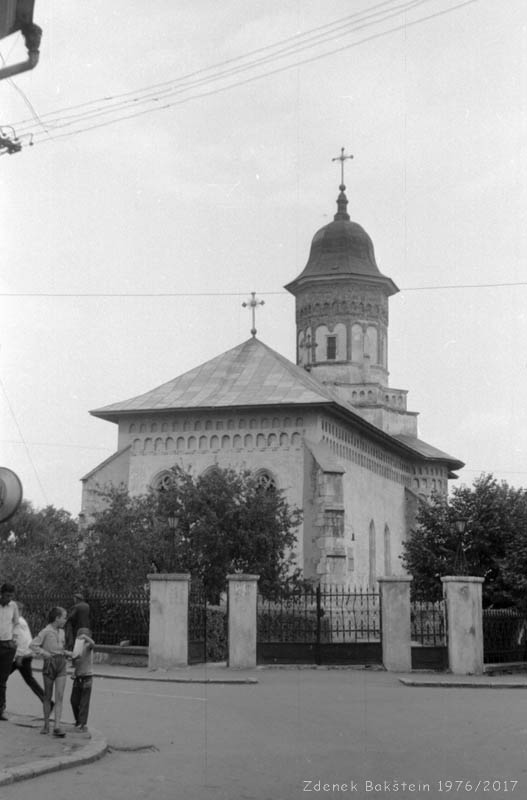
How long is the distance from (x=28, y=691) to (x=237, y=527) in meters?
13.8

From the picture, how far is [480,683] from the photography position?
59.0 ft

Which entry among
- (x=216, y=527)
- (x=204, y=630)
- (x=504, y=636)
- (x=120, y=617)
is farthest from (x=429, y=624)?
(x=216, y=527)

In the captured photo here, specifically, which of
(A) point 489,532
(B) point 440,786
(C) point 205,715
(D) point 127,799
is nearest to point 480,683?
(C) point 205,715

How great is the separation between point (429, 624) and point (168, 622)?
17.9 ft

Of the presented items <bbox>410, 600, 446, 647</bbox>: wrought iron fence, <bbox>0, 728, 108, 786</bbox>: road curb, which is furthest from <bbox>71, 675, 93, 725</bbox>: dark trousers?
<bbox>410, 600, 446, 647</bbox>: wrought iron fence

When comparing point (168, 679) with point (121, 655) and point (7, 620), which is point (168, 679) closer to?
point (121, 655)

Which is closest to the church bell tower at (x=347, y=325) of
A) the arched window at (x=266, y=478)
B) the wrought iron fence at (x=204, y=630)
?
the arched window at (x=266, y=478)

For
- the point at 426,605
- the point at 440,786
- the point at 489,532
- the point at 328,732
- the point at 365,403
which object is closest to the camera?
the point at 440,786

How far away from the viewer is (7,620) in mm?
12016

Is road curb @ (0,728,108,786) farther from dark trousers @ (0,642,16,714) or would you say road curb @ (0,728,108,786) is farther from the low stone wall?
the low stone wall

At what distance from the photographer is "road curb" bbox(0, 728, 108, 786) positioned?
8.45m

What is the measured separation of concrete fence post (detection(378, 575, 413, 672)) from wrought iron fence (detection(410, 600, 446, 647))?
0.75 metres

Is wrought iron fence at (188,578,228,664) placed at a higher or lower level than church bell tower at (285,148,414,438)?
lower

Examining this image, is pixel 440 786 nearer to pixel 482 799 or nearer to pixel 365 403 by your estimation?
pixel 482 799
